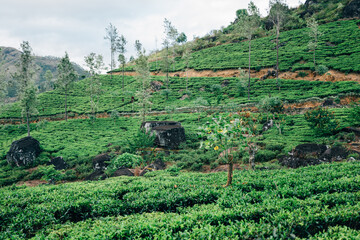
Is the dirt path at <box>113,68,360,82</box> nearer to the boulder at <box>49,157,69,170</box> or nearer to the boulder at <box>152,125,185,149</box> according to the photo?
the boulder at <box>152,125,185,149</box>

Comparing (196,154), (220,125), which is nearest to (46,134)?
(196,154)

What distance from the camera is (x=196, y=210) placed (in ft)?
17.4

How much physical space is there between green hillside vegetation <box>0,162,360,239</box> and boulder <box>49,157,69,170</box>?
1175 cm

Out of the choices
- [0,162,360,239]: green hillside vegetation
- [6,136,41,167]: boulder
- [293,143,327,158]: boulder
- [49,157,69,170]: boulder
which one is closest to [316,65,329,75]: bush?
[293,143,327,158]: boulder

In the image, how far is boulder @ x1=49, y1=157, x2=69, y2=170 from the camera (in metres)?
17.9

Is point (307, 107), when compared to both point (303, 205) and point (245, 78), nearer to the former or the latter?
point (245, 78)

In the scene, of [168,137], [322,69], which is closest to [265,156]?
[168,137]

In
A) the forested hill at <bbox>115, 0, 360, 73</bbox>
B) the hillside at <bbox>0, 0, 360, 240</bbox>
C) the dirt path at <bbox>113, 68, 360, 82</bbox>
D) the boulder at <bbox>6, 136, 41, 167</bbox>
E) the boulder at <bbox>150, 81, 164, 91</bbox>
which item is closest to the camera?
the hillside at <bbox>0, 0, 360, 240</bbox>

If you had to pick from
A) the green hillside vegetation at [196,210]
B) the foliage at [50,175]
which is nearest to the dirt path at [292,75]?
the green hillside vegetation at [196,210]

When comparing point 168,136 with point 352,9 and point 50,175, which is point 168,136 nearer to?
point 50,175

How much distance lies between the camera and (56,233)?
4.64 metres

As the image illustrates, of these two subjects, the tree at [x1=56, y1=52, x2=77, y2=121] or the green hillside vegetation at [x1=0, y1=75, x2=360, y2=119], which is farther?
the tree at [x1=56, y1=52, x2=77, y2=121]

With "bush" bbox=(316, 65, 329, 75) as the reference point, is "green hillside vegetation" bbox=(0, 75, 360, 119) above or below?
below

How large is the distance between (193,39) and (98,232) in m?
102
